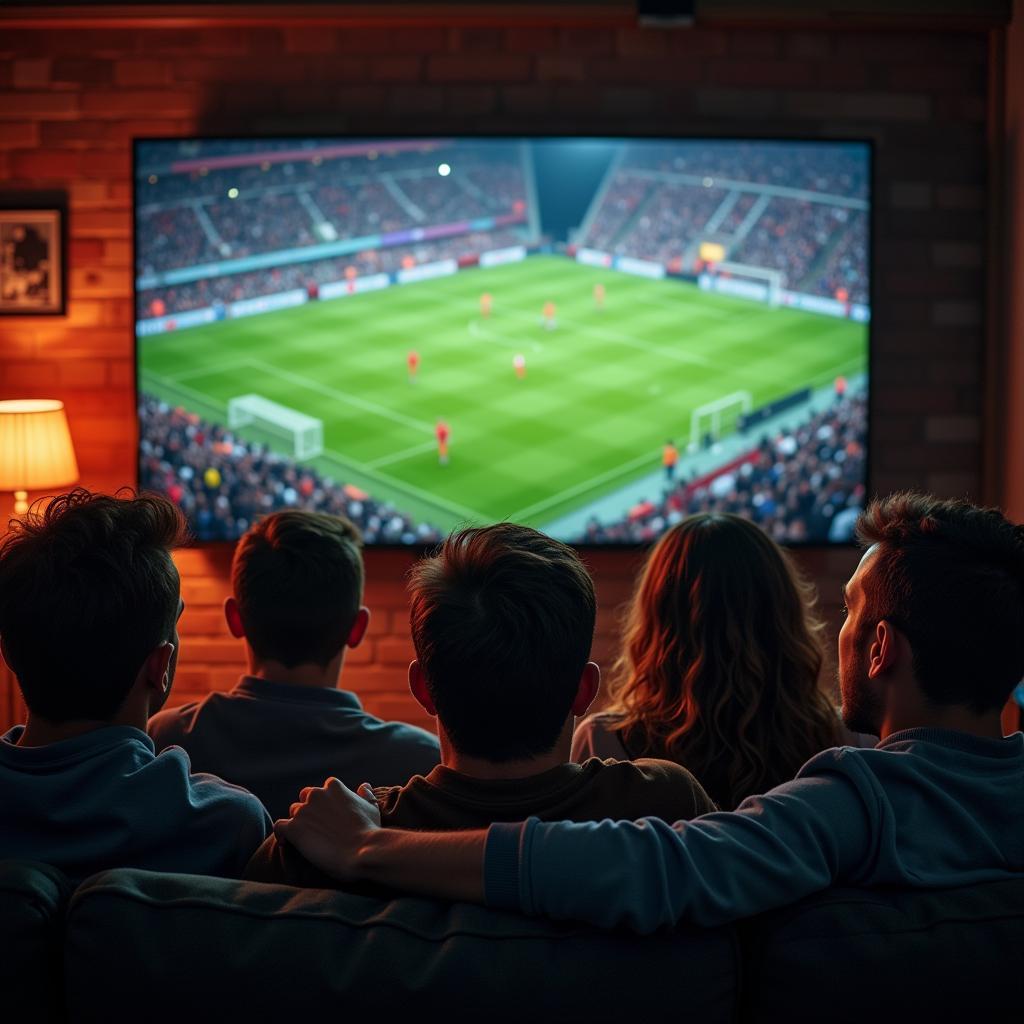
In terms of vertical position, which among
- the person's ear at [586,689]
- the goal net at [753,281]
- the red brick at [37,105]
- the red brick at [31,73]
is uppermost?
the red brick at [31,73]

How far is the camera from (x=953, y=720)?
142 centimetres

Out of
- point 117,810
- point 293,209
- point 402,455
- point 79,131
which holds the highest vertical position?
point 79,131

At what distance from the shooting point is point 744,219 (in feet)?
14.2

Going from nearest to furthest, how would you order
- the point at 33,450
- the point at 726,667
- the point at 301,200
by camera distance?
the point at 726,667 < the point at 33,450 < the point at 301,200

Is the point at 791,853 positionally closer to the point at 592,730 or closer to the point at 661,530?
the point at 592,730

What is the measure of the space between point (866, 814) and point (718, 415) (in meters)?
3.23

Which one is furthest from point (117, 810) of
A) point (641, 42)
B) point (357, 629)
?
point (641, 42)

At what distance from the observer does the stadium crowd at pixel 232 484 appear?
430 cm

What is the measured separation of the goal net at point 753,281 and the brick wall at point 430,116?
0.38 metres

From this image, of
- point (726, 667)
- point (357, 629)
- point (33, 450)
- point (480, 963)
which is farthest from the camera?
point (33, 450)

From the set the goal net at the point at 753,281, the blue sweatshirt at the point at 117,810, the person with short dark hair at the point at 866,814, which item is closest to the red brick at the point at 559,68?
the goal net at the point at 753,281

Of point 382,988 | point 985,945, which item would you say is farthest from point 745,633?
point 382,988

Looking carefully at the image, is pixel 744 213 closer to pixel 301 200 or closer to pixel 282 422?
pixel 301 200

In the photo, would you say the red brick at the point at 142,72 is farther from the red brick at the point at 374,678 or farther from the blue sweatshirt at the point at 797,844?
the blue sweatshirt at the point at 797,844
